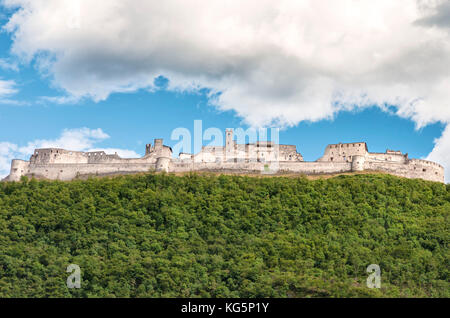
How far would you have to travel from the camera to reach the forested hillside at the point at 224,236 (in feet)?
172

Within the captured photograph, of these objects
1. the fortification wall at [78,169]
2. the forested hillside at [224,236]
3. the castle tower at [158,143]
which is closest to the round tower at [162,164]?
the fortification wall at [78,169]

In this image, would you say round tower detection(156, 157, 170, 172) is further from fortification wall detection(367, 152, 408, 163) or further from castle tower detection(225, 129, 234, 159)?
fortification wall detection(367, 152, 408, 163)

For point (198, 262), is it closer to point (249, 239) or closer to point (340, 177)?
point (249, 239)

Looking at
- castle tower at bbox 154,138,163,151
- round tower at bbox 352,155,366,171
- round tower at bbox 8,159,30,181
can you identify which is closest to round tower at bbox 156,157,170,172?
castle tower at bbox 154,138,163,151

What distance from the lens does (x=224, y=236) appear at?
5984 cm

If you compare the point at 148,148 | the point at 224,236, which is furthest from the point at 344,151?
the point at 224,236

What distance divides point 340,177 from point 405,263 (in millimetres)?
17757

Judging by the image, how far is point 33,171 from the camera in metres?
76.1

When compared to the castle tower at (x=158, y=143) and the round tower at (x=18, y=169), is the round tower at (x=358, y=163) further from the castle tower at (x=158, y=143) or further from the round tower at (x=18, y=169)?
the round tower at (x=18, y=169)

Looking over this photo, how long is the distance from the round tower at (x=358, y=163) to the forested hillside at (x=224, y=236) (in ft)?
9.75

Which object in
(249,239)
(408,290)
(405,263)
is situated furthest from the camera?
(249,239)

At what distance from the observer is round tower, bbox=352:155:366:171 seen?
7388 centimetres

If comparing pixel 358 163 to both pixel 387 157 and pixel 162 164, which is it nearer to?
→ pixel 387 157
